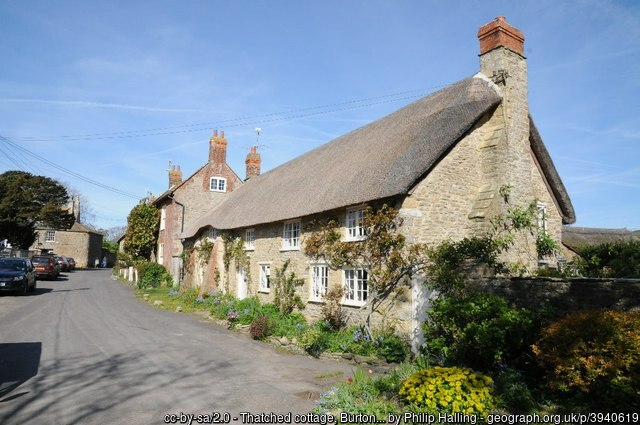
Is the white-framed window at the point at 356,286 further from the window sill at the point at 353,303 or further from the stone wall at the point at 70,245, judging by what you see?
the stone wall at the point at 70,245

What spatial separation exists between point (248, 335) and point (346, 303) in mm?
3546

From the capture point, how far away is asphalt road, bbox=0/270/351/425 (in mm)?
6855

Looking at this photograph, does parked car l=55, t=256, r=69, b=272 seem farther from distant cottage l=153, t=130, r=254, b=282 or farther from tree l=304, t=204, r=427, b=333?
tree l=304, t=204, r=427, b=333

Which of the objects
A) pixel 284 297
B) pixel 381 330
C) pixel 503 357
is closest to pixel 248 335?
pixel 284 297

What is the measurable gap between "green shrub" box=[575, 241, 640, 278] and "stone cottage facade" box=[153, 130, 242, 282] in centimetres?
2267

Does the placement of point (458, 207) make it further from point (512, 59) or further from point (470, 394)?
point (470, 394)

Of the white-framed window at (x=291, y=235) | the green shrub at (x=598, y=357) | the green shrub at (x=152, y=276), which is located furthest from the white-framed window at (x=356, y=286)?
the green shrub at (x=152, y=276)

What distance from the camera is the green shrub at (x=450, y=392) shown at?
6.01 m

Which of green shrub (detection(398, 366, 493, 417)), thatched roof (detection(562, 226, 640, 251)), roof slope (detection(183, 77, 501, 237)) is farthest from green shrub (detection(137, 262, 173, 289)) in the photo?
green shrub (detection(398, 366, 493, 417))

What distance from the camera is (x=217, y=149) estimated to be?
3325 centimetres

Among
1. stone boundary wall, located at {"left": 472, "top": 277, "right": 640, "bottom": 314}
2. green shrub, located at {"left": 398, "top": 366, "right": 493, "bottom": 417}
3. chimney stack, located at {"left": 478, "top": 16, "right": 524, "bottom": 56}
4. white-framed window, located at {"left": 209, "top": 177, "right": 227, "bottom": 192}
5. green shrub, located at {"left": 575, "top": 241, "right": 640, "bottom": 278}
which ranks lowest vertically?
green shrub, located at {"left": 398, "top": 366, "right": 493, "bottom": 417}

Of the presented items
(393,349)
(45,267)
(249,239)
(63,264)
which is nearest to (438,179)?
(393,349)

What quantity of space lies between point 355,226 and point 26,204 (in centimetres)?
4695

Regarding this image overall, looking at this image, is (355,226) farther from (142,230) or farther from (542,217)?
(142,230)
